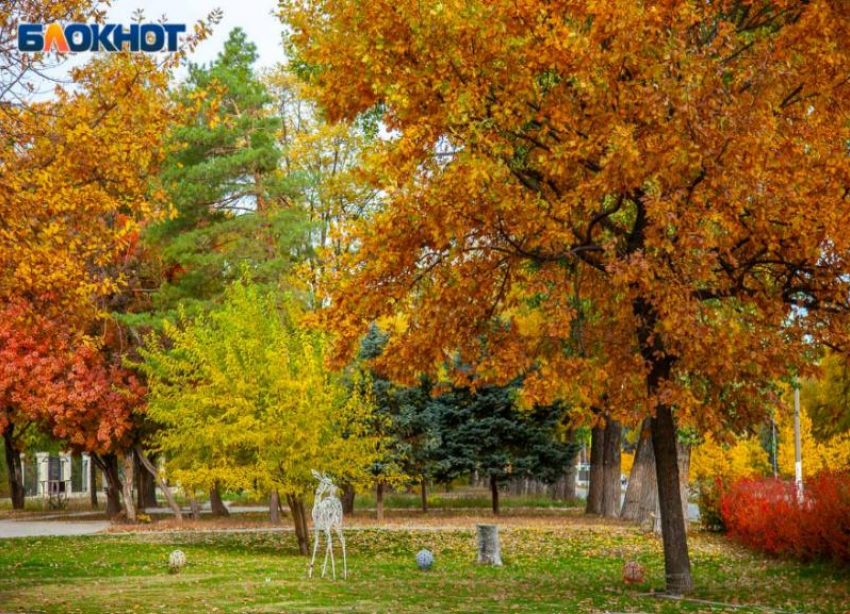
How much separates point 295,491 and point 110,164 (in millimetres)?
11843

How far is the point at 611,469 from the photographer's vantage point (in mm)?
34906

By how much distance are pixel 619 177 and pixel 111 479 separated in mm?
29688

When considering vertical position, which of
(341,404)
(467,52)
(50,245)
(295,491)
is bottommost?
(295,491)

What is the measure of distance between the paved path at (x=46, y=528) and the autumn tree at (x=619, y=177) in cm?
1781

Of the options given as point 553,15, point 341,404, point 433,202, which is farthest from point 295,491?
point 553,15

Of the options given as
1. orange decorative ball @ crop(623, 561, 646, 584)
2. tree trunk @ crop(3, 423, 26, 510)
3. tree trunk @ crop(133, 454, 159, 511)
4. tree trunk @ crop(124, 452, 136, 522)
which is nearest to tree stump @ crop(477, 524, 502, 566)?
orange decorative ball @ crop(623, 561, 646, 584)

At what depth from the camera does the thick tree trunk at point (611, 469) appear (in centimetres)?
3456

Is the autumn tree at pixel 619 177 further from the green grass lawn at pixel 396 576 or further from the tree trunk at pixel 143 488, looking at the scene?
the tree trunk at pixel 143 488

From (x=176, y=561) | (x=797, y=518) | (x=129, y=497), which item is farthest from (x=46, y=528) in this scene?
(x=797, y=518)

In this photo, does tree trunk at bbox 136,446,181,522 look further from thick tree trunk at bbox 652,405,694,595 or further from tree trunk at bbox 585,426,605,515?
thick tree trunk at bbox 652,405,694,595

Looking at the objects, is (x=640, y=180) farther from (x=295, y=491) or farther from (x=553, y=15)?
(x=295, y=491)

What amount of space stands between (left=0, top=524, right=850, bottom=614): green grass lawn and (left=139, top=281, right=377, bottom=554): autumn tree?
1.69 meters

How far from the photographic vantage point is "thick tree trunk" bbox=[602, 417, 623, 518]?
3456 cm

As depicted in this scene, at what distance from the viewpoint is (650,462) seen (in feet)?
102
